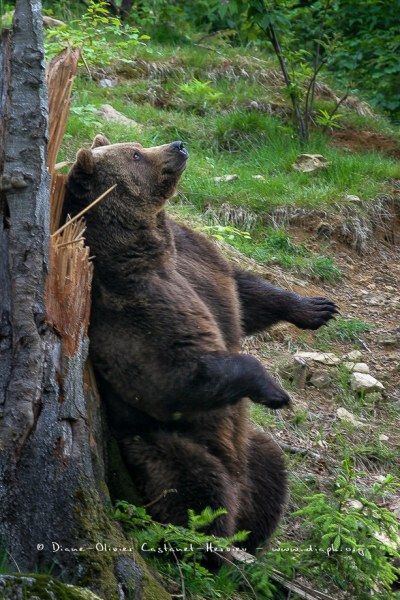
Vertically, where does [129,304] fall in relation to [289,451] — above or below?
above

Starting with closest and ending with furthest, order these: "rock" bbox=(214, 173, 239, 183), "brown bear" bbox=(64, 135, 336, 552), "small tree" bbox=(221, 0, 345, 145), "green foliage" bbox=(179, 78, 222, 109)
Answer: "brown bear" bbox=(64, 135, 336, 552), "rock" bbox=(214, 173, 239, 183), "green foliage" bbox=(179, 78, 222, 109), "small tree" bbox=(221, 0, 345, 145)

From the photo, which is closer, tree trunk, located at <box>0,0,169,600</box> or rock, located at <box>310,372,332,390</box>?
Answer: tree trunk, located at <box>0,0,169,600</box>

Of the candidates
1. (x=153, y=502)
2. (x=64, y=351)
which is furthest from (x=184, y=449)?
(x=64, y=351)

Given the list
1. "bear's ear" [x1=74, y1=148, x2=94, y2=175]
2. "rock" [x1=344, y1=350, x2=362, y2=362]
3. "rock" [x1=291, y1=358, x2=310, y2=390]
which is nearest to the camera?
"bear's ear" [x1=74, y1=148, x2=94, y2=175]

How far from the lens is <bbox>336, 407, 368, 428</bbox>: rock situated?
6557mm

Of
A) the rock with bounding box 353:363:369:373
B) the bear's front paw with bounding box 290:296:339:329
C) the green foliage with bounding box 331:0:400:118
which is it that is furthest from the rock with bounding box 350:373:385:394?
the green foliage with bounding box 331:0:400:118

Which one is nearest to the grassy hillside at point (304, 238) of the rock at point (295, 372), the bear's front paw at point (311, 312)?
the rock at point (295, 372)

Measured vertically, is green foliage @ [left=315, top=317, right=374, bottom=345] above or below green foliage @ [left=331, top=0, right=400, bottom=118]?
below

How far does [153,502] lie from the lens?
4578 millimetres

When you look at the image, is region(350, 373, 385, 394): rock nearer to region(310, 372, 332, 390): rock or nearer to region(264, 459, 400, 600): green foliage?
region(310, 372, 332, 390): rock

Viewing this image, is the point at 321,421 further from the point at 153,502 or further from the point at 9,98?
the point at 9,98

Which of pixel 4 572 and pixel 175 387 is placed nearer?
pixel 4 572

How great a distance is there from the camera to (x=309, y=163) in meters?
9.25

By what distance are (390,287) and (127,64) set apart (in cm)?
385
